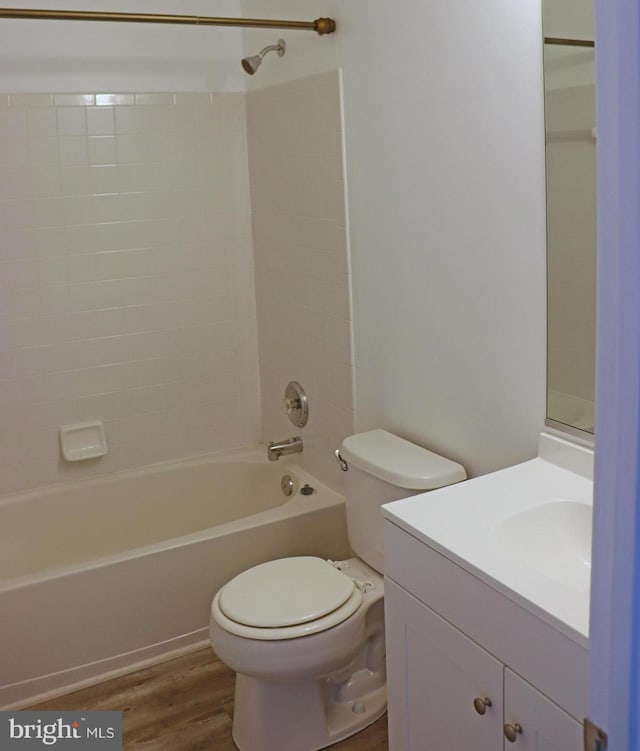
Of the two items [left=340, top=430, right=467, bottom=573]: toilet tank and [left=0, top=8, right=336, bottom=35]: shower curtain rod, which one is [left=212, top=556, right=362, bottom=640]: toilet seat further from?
[left=0, top=8, right=336, bottom=35]: shower curtain rod

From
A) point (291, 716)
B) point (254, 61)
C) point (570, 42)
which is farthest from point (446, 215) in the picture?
point (291, 716)

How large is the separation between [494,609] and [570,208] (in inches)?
34.1

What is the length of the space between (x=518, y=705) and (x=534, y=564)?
0.31 m

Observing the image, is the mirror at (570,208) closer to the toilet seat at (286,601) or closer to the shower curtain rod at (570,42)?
the shower curtain rod at (570,42)

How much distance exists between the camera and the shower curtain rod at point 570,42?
1746mm

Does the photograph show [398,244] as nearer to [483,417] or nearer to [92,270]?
[483,417]

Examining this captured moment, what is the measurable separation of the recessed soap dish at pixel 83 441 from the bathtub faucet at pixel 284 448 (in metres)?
0.64

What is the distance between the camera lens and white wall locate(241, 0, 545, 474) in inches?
76.6

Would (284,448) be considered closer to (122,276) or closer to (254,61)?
(122,276)

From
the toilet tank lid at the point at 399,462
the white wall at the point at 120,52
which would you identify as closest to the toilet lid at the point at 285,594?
the toilet tank lid at the point at 399,462

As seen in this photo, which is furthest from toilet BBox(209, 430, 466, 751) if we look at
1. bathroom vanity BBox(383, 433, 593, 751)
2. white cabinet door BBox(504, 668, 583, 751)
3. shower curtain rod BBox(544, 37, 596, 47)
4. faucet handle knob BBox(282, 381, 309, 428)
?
shower curtain rod BBox(544, 37, 596, 47)

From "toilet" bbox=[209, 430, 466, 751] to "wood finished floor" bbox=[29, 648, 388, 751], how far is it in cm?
7

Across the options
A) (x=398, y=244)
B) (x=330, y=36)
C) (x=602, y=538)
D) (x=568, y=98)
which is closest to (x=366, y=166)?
(x=398, y=244)

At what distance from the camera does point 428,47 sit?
2.17m
